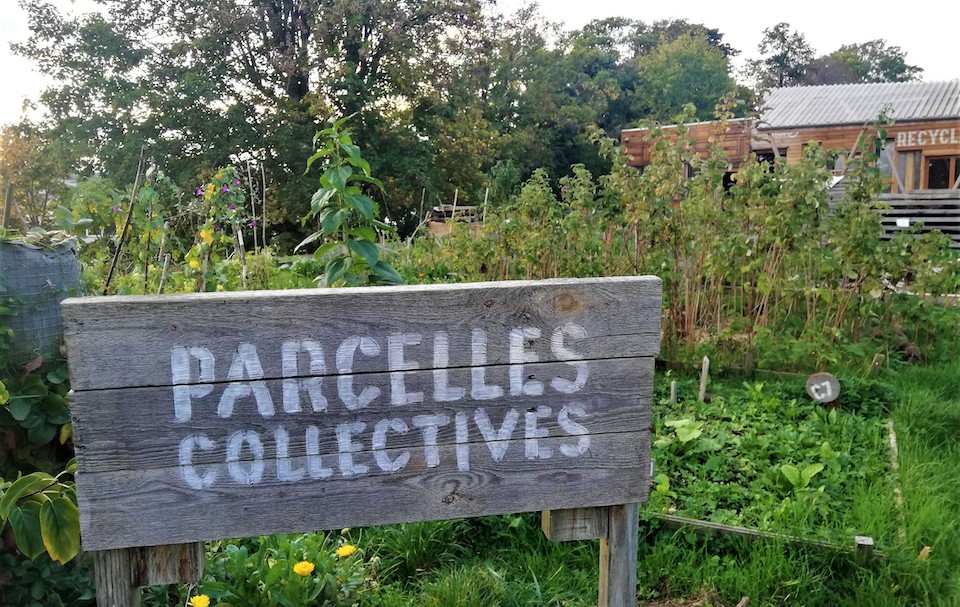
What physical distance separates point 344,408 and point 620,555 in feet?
2.52

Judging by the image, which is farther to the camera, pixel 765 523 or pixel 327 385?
pixel 765 523

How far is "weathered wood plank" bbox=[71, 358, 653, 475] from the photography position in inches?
57.4

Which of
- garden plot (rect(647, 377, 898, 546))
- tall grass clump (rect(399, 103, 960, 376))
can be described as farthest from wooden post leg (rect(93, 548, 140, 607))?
tall grass clump (rect(399, 103, 960, 376))

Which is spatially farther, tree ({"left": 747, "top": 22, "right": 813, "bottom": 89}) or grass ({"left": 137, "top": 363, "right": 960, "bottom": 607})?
tree ({"left": 747, "top": 22, "right": 813, "bottom": 89})

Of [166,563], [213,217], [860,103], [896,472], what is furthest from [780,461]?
[860,103]

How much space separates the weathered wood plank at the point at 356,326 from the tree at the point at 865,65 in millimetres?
52919

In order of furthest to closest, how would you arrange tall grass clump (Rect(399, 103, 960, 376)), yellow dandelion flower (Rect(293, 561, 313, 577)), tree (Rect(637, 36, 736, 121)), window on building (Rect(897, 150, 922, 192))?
tree (Rect(637, 36, 736, 121)), window on building (Rect(897, 150, 922, 192)), tall grass clump (Rect(399, 103, 960, 376)), yellow dandelion flower (Rect(293, 561, 313, 577))

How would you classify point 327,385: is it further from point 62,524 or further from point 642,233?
point 642,233

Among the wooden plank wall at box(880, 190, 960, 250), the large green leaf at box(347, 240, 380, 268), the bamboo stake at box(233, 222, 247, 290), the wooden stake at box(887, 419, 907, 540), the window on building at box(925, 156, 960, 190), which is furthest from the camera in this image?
the window on building at box(925, 156, 960, 190)

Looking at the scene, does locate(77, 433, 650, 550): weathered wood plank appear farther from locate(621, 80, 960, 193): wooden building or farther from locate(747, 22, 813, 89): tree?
locate(747, 22, 813, 89): tree

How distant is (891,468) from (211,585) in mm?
2965

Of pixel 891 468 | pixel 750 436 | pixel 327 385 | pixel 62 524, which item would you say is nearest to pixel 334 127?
pixel 327 385

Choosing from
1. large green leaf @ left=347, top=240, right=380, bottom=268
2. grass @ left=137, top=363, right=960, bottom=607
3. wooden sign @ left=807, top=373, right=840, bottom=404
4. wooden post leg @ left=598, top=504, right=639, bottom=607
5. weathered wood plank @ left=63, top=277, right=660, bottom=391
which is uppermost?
large green leaf @ left=347, top=240, right=380, bottom=268

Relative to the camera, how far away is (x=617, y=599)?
1807mm
